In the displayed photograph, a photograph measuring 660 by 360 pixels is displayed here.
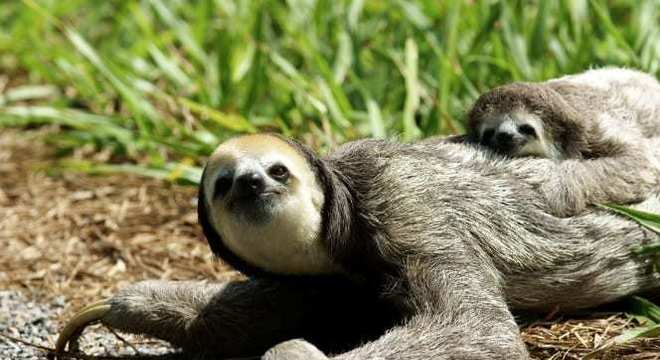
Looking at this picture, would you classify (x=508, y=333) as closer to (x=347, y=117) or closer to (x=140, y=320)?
(x=140, y=320)

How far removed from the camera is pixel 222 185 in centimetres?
491

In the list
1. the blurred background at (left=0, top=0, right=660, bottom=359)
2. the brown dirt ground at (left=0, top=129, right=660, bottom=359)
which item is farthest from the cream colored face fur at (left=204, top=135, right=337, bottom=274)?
the blurred background at (left=0, top=0, right=660, bottom=359)

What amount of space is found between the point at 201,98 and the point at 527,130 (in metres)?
3.36

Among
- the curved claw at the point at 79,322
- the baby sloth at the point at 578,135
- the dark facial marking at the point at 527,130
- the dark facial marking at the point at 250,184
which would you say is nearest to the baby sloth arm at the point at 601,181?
the baby sloth at the point at 578,135

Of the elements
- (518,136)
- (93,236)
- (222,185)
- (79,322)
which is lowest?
(93,236)

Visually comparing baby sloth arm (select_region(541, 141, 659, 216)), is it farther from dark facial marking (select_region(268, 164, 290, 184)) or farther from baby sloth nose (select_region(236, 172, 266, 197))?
baby sloth nose (select_region(236, 172, 266, 197))

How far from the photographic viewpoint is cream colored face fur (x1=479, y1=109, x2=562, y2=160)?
587 centimetres

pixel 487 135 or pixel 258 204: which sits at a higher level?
pixel 487 135

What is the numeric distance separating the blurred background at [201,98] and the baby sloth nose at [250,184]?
197 cm

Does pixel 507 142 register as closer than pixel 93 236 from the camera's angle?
Yes

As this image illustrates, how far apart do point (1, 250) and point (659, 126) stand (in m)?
4.31

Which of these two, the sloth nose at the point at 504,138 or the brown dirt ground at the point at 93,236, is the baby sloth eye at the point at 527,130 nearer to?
the sloth nose at the point at 504,138

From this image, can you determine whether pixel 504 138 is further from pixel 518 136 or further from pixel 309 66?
pixel 309 66

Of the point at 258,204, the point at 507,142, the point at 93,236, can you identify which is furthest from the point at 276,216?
the point at 93,236
